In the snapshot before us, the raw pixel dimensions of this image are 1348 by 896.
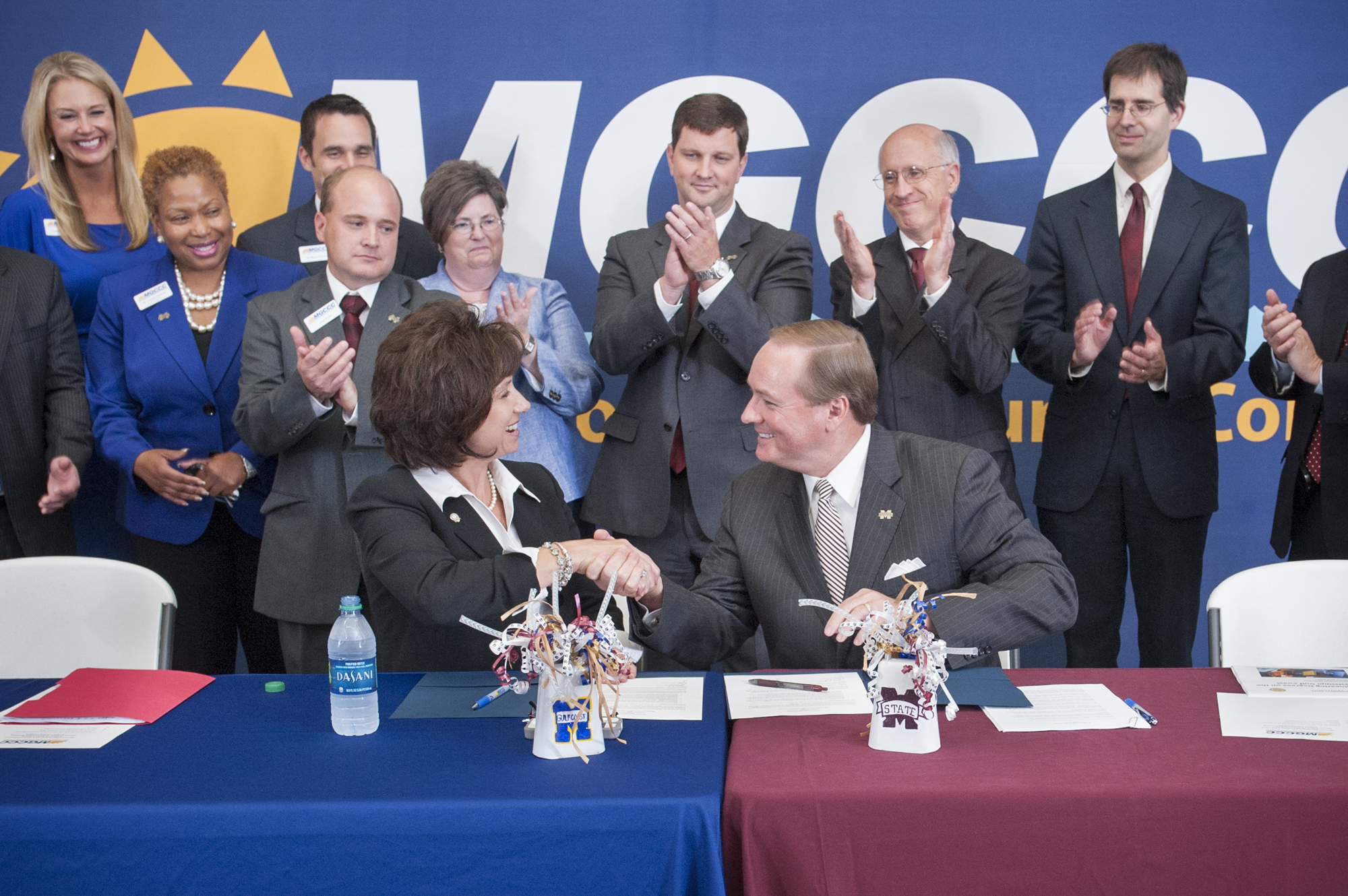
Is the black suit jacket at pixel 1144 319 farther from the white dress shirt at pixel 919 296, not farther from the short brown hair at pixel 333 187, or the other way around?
the short brown hair at pixel 333 187

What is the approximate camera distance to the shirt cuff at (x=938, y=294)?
3439 mm

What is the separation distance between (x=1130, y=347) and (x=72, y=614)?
3071mm

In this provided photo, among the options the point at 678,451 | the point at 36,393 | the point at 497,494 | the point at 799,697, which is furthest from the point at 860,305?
the point at 36,393

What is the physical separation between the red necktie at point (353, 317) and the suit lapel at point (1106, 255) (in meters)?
2.32

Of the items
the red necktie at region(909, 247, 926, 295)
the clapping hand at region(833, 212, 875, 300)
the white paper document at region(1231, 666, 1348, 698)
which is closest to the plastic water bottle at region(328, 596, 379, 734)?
the white paper document at region(1231, 666, 1348, 698)

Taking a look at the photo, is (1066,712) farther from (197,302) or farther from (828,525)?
(197,302)

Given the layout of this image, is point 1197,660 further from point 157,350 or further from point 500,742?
point 157,350

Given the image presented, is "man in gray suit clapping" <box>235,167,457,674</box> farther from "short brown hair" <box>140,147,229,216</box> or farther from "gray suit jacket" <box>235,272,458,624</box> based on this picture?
"short brown hair" <box>140,147,229,216</box>

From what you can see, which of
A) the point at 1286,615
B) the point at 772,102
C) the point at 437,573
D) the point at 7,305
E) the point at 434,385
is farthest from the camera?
the point at 772,102

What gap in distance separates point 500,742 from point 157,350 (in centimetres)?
228

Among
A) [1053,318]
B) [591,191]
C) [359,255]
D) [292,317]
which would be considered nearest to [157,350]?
[292,317]

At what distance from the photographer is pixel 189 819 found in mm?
1673

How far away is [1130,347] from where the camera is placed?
359 centimetres

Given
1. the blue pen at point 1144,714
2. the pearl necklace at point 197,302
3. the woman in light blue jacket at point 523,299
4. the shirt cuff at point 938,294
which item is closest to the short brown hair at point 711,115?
the woman in light blue jacket at point 523,299
